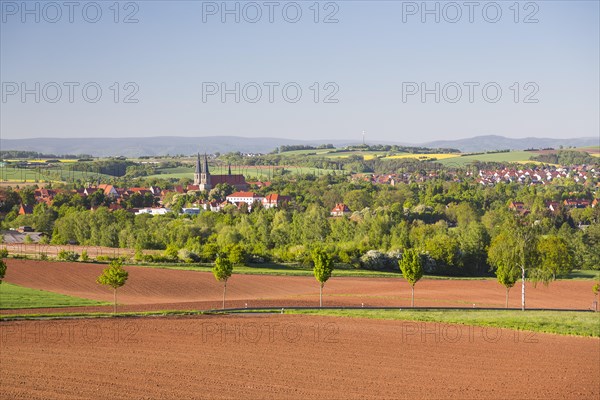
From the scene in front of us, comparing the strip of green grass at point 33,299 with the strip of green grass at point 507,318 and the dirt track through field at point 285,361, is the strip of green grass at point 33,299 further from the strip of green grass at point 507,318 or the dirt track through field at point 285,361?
the strip of green grass at point 507,318

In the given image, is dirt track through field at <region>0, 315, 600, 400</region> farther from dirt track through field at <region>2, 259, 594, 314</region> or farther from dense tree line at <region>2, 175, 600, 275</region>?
dense tree line at <region>2, 175, 600, 275</region>

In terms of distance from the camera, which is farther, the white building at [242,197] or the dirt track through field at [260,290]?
the white building at [242,197]

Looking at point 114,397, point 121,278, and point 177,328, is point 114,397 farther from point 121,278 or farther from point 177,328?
point 121,278

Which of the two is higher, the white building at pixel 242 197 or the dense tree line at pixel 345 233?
the white building at pixel 242 197

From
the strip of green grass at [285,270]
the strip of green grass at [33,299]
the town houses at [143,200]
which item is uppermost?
the town houses at [143,200]

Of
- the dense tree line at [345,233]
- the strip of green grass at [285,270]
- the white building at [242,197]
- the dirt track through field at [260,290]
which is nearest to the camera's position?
the dirt track through field at [260,290]

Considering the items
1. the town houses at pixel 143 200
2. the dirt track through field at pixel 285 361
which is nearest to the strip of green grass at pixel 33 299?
the dirt track through field at pixel 285 361

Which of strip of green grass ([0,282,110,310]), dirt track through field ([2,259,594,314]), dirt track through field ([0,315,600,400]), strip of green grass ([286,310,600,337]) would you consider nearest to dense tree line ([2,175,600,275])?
dirt track through field ([2,259,594,314])
